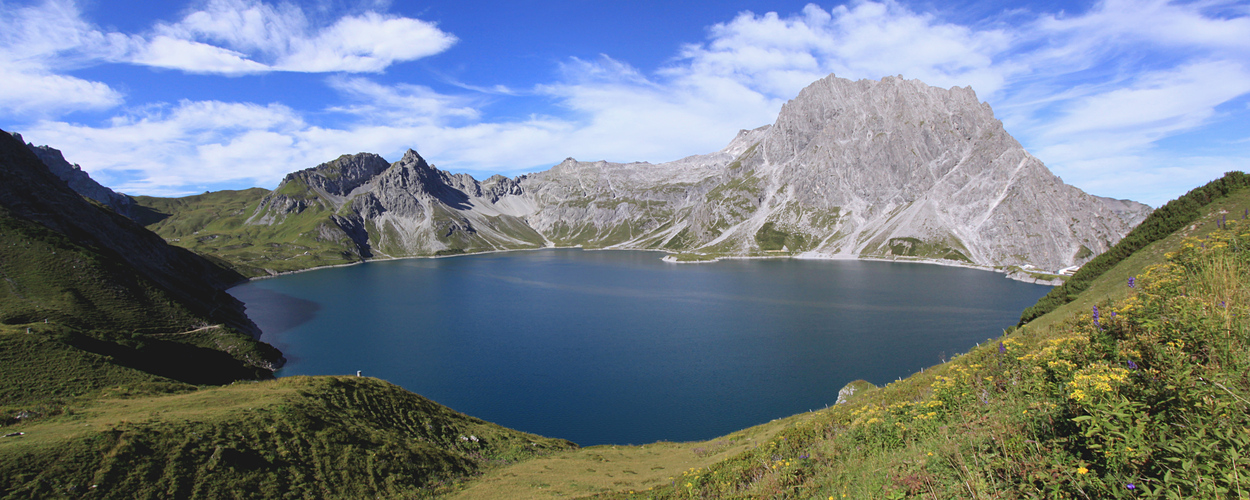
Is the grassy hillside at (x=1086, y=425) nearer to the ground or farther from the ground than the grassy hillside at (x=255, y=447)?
farther from the ground

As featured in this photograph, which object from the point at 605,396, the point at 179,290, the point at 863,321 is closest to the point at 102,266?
the point at 179,290

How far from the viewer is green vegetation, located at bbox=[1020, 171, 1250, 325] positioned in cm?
3344

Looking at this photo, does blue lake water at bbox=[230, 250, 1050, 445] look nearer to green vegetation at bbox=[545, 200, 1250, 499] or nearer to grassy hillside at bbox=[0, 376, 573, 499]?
grassy hillside at bbox=[0, 376, 573, 499]

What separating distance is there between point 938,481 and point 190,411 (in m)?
35.3

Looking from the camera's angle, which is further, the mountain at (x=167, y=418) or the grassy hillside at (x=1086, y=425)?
the mountain at (x=167, y=418)

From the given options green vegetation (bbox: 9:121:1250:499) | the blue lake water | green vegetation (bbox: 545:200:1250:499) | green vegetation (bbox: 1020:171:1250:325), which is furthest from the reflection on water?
green vegetation (bbox: 1020:171:1250:325)

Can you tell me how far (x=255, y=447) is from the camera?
24.9 m

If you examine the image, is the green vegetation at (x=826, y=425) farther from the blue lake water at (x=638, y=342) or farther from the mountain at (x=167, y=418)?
the blue lake water at (x=638, y=342)

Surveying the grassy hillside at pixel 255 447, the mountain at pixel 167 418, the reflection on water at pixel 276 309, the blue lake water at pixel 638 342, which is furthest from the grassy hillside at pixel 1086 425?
the reflection on water at pixel 276 309

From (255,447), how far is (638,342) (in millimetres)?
65940

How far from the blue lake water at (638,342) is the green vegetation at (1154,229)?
2569 cm

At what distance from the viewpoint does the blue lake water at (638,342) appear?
192 feet

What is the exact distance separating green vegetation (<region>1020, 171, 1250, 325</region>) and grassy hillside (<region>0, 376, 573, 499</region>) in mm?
41413

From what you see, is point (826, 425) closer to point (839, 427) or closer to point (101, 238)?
point (839, 427)
